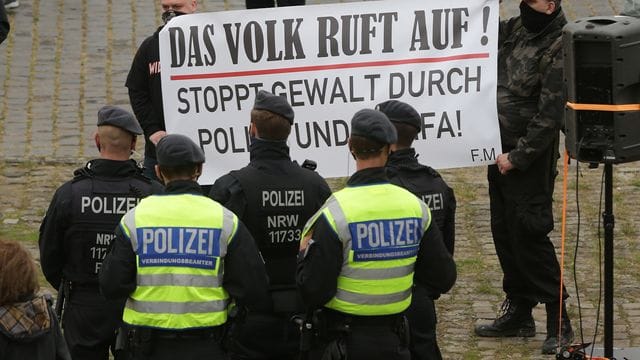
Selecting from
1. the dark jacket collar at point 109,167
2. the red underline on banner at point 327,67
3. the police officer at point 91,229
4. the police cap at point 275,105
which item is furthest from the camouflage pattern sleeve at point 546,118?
the dark jacket collar at point 109,167

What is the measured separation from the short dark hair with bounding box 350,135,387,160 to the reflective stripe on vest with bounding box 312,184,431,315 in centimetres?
16

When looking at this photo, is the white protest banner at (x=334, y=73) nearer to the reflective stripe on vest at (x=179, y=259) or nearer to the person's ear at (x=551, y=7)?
the person's ear at (x=551, y=7)

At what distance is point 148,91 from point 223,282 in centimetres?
319

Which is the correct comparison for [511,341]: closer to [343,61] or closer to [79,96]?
[343,61]

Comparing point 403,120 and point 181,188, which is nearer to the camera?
point 181,188

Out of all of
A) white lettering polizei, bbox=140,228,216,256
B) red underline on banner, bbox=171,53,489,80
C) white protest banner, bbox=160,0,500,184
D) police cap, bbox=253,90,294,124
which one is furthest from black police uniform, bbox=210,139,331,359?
red underline on banner, bbox=171,53,489,80

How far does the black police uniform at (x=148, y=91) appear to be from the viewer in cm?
942

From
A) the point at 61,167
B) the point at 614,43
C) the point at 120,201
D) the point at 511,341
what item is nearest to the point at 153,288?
the point at 120,201

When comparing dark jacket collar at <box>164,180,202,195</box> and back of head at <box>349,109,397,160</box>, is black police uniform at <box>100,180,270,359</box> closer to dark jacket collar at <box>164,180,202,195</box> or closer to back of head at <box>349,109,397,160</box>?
dark jacket collar at <box>164,180,202,195</box>

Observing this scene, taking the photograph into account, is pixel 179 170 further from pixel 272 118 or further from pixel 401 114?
pixel 401 114

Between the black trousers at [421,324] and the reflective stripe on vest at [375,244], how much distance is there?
1.59 ft

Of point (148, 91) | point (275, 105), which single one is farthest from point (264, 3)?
point (275, 105)

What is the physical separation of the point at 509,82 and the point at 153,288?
334 cm

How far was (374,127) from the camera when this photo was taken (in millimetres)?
6816
